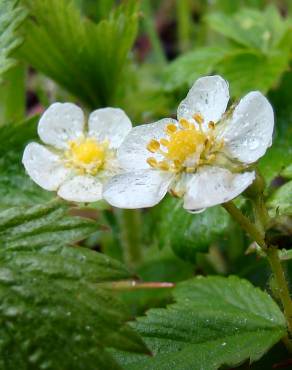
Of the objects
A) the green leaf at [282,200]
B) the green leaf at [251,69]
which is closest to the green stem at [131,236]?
the green leaf at [251,69]

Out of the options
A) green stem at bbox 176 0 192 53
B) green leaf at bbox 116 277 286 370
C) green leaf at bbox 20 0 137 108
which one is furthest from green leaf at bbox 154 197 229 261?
green stem at bbox 176 0 192 53

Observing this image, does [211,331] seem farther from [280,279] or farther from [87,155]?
[87,155]

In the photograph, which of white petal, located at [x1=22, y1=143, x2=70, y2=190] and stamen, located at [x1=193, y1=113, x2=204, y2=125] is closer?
stamen, located at [x1=193, y1=113, x2=204, y2=125]

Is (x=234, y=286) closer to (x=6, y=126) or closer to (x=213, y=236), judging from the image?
(x=213, y=236)

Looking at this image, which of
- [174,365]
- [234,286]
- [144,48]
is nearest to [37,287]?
[174,365]

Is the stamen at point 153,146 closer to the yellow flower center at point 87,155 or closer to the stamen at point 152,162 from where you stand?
the stamen at point 152,162

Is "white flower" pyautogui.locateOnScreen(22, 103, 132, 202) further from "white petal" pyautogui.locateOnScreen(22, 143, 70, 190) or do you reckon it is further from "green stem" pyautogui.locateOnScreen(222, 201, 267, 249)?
"green stem" pyautogui.locateOnScreen(222, 201, 267, 249)
